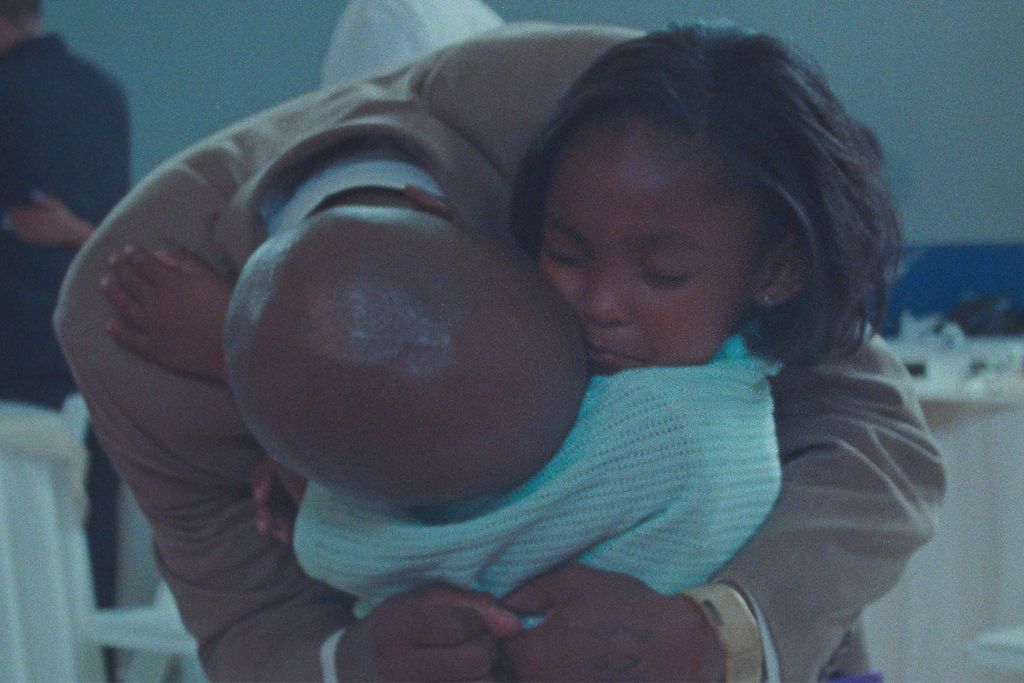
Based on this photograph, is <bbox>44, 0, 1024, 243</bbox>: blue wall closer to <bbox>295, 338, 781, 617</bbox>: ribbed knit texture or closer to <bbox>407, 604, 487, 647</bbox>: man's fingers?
<bbox>295, 338, 781, 617</bbox>: ribbed knit texture

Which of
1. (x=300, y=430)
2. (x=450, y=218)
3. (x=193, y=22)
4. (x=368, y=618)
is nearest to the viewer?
(x=300, y=430)

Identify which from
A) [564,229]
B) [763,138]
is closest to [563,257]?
[564,229]

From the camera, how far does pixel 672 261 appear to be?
0.68 m

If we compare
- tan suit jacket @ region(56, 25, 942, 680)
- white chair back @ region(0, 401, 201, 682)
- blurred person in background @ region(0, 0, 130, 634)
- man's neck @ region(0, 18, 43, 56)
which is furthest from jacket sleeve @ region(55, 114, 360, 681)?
man's neck @ region(0, 18, 43, 56)

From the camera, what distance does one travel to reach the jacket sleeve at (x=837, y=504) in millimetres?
766

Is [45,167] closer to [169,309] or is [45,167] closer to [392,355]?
[169,309]

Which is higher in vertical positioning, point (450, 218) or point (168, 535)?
point (450, 218)

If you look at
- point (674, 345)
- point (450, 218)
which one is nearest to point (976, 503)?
point (674, 345)

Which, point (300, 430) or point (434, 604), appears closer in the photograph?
point (300, 430)

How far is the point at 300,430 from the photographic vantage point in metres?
0.58

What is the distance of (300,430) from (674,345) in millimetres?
243

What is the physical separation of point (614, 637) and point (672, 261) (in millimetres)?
212

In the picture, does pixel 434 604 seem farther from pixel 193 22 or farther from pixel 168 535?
pixel 193 22

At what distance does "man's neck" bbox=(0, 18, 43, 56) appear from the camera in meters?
1.69
